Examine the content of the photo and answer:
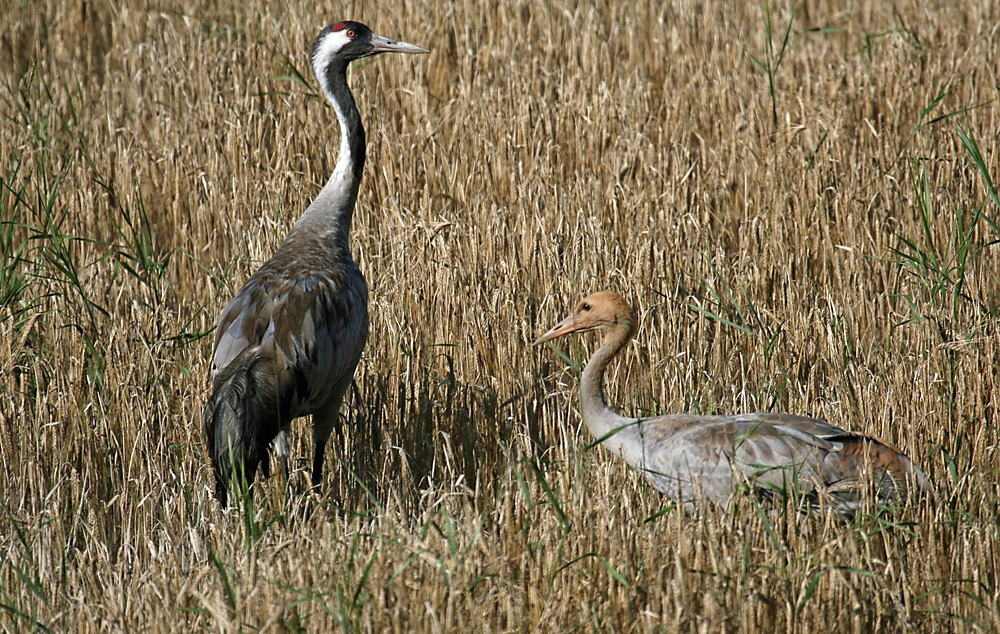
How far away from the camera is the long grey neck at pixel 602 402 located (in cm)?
459

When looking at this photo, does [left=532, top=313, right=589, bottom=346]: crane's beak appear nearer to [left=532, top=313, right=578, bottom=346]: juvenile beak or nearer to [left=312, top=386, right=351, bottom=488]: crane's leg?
[left=532, top=313, right=578, bottom=346]: juvenile beak

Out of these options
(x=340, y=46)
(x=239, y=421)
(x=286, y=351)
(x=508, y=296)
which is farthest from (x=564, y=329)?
(x=340, y=46)

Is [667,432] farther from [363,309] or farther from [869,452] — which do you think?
[363,309]

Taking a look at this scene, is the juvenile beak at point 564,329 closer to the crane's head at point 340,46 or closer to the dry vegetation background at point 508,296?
the dry vegetation background at point 508,296

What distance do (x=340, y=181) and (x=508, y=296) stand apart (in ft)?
3.14

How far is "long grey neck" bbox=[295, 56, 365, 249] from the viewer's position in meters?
5.47

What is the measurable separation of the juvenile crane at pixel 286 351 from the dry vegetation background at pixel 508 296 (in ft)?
0.88

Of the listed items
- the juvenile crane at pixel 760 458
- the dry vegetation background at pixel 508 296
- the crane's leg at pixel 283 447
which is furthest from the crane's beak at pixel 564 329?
the crane's leg at pixel 283 447

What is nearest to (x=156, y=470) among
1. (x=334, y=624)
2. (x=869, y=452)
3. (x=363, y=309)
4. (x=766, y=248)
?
(x=363, y=309)

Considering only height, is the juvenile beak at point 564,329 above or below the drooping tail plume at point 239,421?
above

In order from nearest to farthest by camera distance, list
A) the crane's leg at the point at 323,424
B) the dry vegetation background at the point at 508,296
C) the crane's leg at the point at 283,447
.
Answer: the dry vegetation background at the point at 508,296 < the crane's leg at the point at 283,447 < the crane's leg at the point at 323,424

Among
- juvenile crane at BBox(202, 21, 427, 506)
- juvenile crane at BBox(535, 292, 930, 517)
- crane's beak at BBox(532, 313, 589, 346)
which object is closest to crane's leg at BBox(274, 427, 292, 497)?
juvenile crane at BBox(202, 21, 427, 506)

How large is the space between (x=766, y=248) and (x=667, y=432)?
1.90m

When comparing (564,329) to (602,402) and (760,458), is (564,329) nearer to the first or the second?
(602,402)
